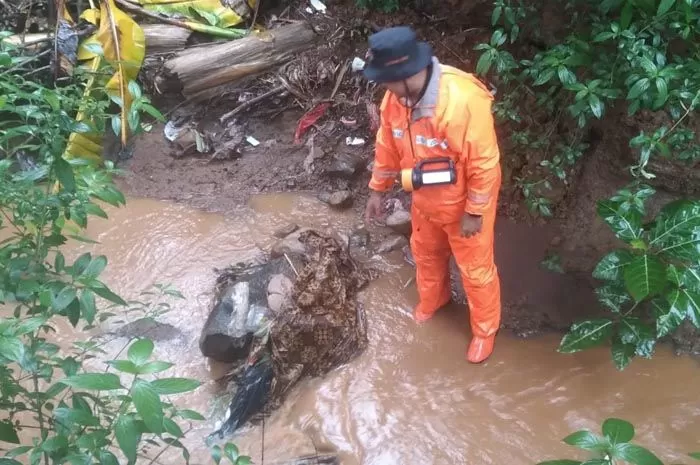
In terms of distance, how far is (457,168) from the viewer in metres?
2.90

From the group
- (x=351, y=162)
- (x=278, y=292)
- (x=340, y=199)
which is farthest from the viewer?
(x=351, y=162)

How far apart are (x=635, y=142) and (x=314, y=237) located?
2.16 meters

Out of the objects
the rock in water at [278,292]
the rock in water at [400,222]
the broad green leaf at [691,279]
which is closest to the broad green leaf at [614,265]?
the broad green leaf at [691,279]

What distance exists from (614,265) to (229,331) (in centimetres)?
220

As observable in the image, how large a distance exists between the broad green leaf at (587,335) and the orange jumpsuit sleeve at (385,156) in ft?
4.19

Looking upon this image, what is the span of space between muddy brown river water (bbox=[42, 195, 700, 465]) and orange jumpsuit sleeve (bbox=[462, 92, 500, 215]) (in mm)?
1176

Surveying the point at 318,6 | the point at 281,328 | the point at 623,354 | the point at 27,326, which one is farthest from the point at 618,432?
the point at 318,6

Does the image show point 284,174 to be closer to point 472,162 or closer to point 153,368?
point 472,162

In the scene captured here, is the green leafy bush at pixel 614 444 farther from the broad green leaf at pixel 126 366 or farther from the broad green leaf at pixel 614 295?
the broad green leaf at pixel 614 295

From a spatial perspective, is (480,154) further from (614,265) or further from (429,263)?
(429,263)

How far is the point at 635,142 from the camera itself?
2.98 metres

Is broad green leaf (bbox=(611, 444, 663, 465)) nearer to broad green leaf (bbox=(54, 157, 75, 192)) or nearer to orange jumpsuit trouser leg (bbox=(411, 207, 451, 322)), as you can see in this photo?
orange jumpsuit trouser leg (bbox=(411, 207, 451, 322))

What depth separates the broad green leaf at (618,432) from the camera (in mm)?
1717

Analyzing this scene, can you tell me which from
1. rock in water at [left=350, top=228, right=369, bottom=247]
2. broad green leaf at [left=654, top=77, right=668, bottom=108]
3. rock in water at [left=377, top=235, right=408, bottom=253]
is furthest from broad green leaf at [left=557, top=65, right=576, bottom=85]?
rock in water at [left=350, top=228, right=369, bottom=247]
